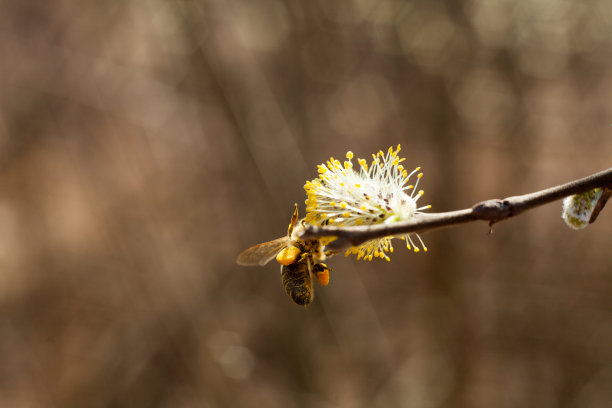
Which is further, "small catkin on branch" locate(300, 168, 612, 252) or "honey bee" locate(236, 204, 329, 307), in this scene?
"honey bee" locate(236, 204, 329, 307)

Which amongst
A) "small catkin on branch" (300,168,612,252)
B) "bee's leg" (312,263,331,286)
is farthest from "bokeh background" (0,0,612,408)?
"small catkin on branch" (300,168,612,252)

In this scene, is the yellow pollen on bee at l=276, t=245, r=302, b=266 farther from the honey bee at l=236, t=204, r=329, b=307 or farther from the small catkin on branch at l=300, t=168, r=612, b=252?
the small catkin on branch at l=300, t=168, r=612, b=252

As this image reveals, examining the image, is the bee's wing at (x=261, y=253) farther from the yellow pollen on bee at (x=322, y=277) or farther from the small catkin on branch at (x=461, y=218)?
the small catkin on branch at (x=461, y=218)

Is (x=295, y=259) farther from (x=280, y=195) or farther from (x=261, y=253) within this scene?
(x=280, y=195)

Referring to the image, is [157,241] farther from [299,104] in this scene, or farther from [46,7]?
[46,7]

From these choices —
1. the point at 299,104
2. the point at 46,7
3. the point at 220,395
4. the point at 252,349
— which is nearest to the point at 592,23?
the point at 299,104

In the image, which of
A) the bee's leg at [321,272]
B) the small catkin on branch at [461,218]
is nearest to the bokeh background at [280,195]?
the bee's leg at [321,272]
